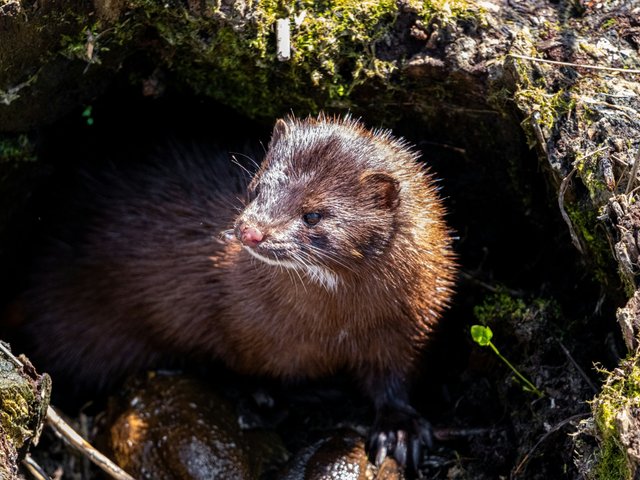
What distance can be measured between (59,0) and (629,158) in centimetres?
294

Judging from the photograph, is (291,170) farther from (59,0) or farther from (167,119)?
(167,119)

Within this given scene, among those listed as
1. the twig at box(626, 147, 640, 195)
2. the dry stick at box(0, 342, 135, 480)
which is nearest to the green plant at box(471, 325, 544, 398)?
the twig at box(626, 147, 640, 195)

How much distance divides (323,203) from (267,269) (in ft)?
2.45

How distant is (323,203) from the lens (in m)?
3.67

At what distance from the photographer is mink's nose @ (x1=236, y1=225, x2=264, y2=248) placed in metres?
3.52

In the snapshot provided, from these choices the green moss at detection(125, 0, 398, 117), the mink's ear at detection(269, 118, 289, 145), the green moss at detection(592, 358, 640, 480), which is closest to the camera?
the green moss at detection(592, 358, 640, 480)

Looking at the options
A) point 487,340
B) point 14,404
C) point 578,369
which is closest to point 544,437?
point 578,369

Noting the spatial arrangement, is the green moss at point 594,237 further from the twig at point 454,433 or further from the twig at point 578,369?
the twig at point 454,433

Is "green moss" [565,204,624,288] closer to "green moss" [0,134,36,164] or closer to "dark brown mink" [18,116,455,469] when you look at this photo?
"dark brown mink" [18,116,455,469]

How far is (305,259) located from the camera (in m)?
3.68

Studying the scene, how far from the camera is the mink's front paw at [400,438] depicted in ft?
14.8

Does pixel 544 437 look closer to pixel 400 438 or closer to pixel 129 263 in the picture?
pixel 400 438

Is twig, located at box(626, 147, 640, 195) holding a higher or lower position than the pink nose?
higher

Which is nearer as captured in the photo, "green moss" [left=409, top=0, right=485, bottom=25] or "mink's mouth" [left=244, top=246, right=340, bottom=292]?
"mink's mouth" [left=244, top=246, right=340, bottom=292]
